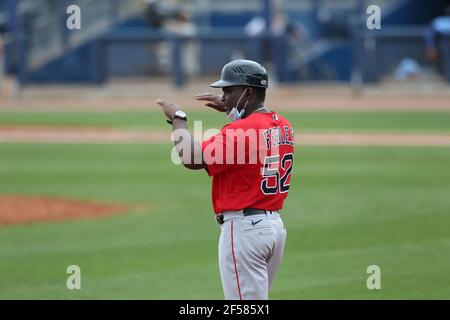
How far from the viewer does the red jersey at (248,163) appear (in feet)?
17.8

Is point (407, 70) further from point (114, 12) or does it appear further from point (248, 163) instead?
point (248, 163)

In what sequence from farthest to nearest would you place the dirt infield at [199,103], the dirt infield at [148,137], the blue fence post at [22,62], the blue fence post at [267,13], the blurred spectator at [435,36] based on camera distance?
the blue fence post at [22,62] → the blue fence post at [267,13] → the blurred spectator at [435,36] → the dirt infield at [199,103] → the dirt infield at [148,137]

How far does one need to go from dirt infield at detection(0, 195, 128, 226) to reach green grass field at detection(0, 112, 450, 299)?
0.35m

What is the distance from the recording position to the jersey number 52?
555 cm

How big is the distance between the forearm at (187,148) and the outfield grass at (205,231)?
2907 mm

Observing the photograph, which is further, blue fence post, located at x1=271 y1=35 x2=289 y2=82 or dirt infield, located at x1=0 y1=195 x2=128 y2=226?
blue fence post, located at x1=271 y1=35 x2=289 y2=82

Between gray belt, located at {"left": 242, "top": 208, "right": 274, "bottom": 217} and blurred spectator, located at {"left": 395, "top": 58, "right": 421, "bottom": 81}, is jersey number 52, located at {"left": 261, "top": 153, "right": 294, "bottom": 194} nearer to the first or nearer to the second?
gray belt, located at {"left": 242, "top": 208, "right": 274, "bottom": 217}

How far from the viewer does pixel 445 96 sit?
26.9 meters

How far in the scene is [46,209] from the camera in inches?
500

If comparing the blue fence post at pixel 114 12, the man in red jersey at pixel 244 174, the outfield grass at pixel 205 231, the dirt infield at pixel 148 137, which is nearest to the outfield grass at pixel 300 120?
the dirt infield at pixel 148 137

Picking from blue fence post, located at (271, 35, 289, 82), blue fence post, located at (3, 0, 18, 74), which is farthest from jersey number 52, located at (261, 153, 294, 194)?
blue fence post, located at (3, 0, 18, 74)

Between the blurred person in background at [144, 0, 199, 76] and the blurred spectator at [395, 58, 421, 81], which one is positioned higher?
the blurred person in background at [144, 0, 199, 76]

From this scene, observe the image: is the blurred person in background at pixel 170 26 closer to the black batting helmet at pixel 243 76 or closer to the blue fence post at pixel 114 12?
the blue fence post at pixel 114 12

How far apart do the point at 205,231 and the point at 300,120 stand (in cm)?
1234
